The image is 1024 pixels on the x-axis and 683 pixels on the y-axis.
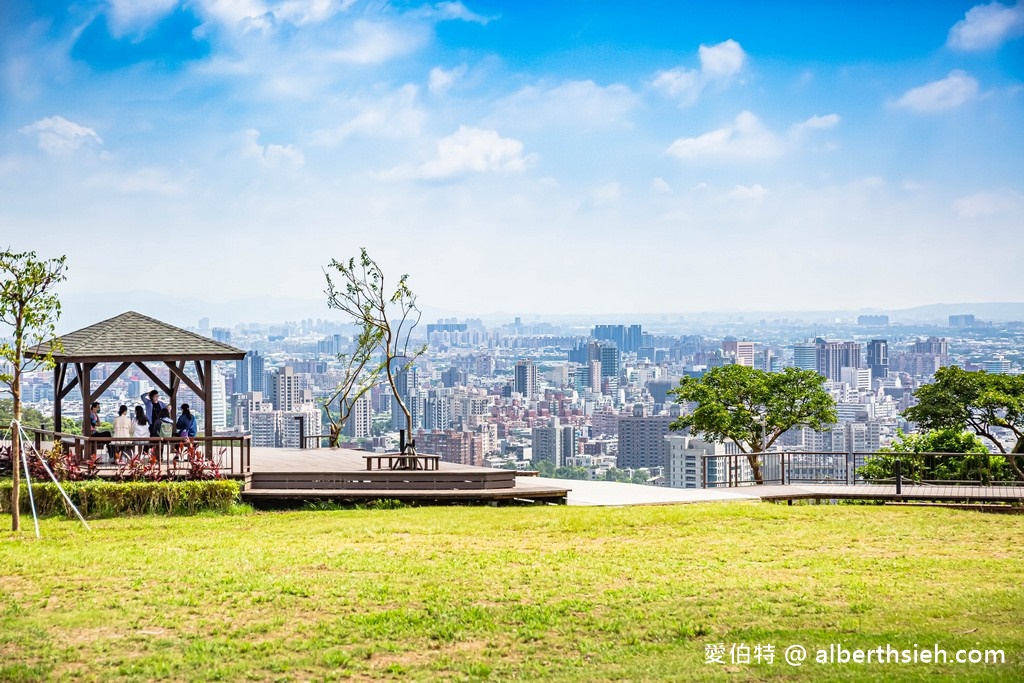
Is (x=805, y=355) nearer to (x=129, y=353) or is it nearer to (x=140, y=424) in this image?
(x=140, y=424)

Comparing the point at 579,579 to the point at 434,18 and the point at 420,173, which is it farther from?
the point at 420,173

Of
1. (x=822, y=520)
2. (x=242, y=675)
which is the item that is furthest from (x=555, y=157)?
(x=242, y=675)

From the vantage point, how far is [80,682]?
621 centimetres

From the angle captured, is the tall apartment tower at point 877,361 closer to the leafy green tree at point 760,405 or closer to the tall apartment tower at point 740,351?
the tall apartment tower at point 740,351

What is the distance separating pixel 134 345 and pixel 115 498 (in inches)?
135

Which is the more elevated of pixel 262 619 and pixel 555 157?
pixel 555 157

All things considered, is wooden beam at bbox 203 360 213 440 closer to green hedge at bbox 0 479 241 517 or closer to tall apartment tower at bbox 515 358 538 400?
green hedge at bbox 0 479 241 517

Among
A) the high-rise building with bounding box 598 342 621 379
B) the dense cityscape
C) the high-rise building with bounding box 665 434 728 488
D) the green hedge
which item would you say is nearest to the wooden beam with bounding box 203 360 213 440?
the dense cityscape

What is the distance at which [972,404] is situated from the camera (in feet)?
67.6

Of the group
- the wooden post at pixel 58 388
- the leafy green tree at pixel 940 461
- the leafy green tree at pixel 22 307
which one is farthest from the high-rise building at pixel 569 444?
the leafy green tree at pixel 22 307

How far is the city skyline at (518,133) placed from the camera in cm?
2788

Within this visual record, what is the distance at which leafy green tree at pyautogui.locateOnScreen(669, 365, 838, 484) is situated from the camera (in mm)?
22219

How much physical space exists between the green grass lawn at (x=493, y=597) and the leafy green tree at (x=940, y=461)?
4.95m

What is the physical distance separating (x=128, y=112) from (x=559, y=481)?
188ft
